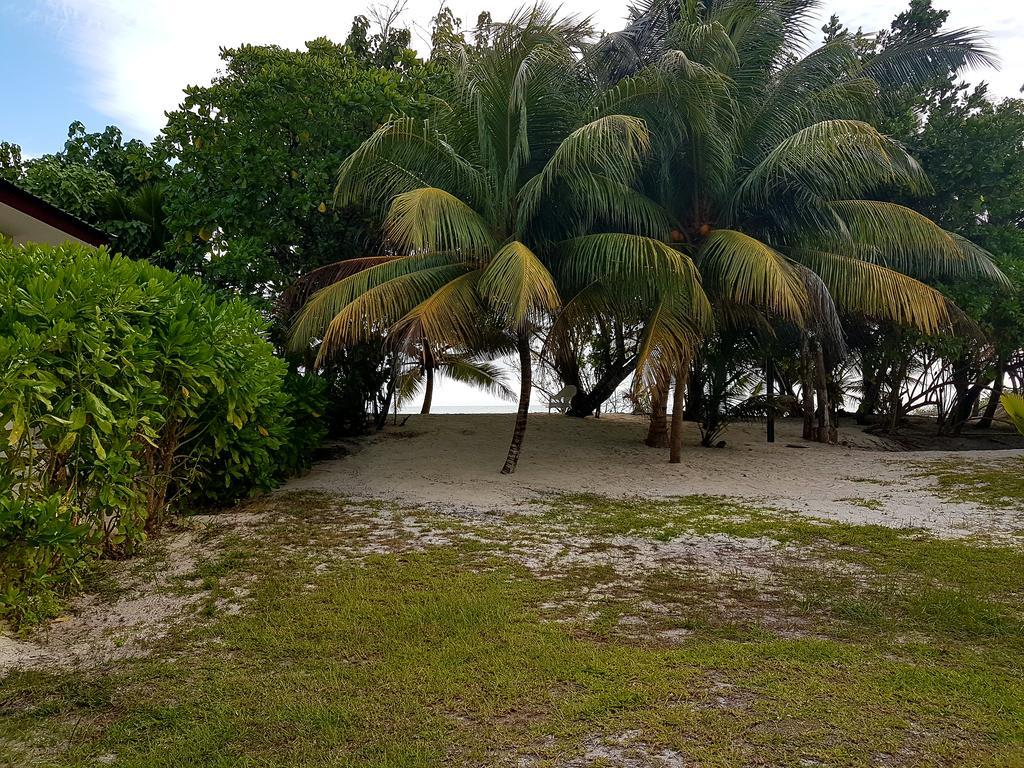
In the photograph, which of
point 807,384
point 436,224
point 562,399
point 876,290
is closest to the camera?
point 436,224

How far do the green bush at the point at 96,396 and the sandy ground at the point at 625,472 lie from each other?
3088 mm

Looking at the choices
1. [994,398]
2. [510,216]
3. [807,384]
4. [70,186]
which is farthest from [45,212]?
[994,398]

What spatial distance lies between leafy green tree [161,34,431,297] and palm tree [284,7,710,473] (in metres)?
0.92

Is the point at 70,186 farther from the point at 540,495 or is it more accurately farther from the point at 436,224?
the point at 540,495

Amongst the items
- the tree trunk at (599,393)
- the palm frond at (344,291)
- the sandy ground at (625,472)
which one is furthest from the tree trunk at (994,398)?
the palm frond at (344,291)

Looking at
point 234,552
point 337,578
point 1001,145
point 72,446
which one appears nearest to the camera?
point 72,446

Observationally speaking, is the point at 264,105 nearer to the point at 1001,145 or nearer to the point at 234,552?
the point at 234,552

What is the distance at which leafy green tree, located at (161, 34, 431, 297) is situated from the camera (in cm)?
1077

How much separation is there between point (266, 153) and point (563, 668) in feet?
30.8

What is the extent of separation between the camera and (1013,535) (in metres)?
6.67

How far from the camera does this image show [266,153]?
10.7 metres

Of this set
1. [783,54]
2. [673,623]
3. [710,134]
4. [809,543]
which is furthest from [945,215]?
[673,623]

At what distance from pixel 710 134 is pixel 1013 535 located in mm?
6268

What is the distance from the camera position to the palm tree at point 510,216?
8750 millimetres
